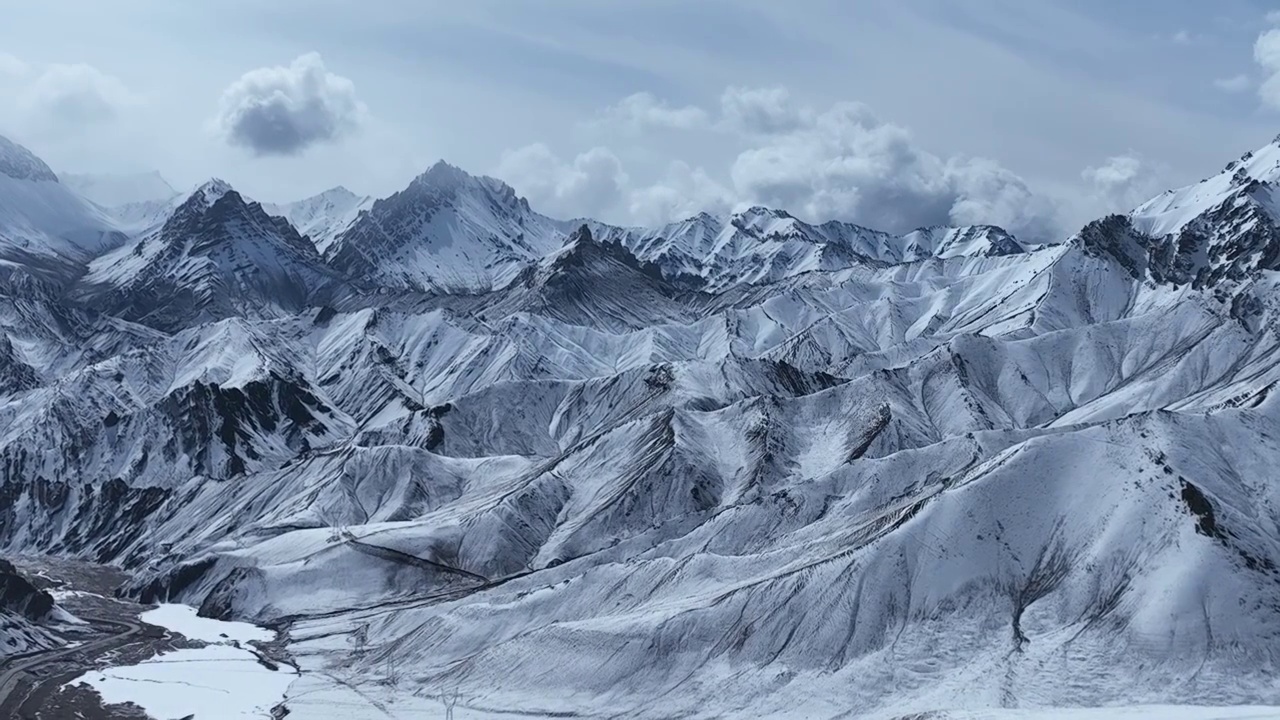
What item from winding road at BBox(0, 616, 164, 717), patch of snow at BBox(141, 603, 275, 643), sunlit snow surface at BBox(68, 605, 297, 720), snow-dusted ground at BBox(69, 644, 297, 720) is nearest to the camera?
snow-dusted ground at BBox(69, 644, 297, 720)

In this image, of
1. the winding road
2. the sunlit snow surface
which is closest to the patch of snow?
the sunlit snow surface

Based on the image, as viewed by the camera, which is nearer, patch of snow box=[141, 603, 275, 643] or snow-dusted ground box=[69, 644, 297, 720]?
snow-dusted ground box=[69, 644, 297, 720]

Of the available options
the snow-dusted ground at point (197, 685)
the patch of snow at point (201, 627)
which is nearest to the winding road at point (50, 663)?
the snow-dusted ground at point (197, 685)

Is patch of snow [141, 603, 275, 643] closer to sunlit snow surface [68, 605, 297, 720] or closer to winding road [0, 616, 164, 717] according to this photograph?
sunlit snow surface [68, 605, 297, 720]

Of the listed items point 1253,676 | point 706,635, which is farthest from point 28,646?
point 1253,676

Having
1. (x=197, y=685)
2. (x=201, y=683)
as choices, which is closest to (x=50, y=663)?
(x=201, y=683)

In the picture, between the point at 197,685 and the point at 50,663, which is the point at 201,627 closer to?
the point at 50,663
